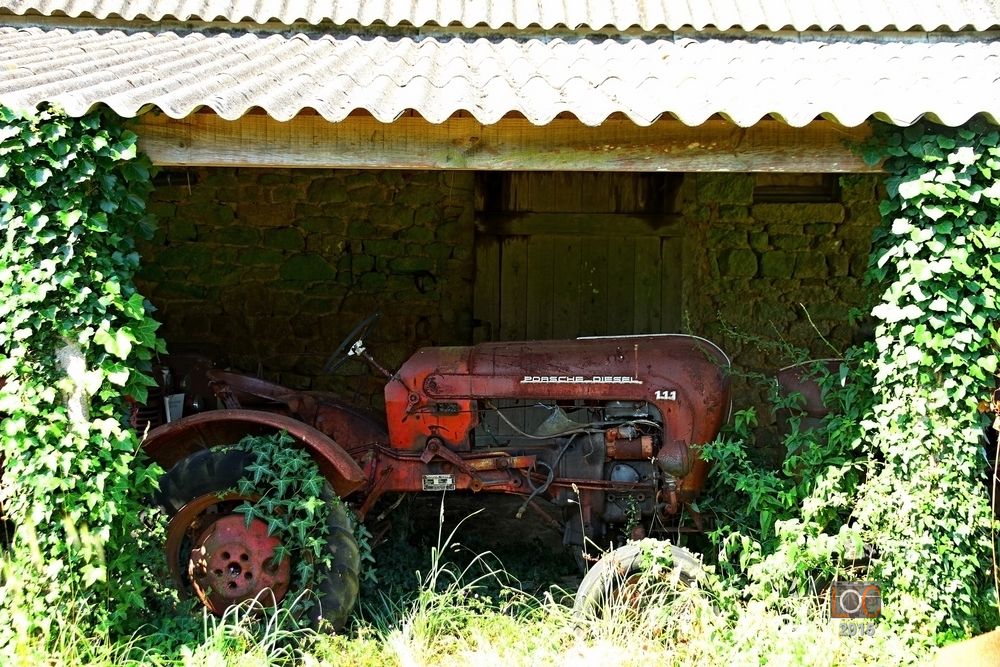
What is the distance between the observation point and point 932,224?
12.8 ft

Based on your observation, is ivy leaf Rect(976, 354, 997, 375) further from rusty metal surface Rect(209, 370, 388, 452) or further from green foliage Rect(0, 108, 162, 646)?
green foliage Rect(0, 108, 162, 646)

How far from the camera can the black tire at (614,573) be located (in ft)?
13.9

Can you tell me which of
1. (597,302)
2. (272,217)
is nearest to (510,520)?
(597,302)

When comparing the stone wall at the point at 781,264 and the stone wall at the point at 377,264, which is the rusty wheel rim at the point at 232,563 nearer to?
the stone wall at the point at 377,264

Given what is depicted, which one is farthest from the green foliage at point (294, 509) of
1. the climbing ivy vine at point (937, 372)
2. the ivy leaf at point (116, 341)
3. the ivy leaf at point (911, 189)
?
the ivy leaf at point (911, 189)

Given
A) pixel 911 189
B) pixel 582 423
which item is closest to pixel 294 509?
pixel 582 423

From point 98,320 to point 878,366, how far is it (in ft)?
10.7

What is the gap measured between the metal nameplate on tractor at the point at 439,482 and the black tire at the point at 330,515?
0.49 metres

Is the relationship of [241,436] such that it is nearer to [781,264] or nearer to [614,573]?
[614,573]

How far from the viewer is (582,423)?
15.6ft

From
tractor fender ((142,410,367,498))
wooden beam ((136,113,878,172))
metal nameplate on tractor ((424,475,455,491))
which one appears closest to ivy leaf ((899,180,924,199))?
wooden beam ((136,113,878,172))

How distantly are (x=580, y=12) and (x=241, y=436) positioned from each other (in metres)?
3.06

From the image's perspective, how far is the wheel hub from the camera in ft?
14.1

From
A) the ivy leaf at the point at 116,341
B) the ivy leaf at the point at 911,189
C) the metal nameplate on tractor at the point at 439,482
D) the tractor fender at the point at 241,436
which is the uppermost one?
the ivy leaf at the point at 911,189
